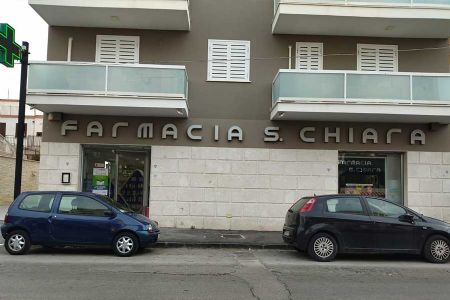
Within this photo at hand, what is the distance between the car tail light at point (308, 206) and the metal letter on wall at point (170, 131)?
6.34 m

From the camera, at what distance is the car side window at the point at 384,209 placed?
11.2m

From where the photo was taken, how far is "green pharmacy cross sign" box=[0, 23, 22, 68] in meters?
13.3

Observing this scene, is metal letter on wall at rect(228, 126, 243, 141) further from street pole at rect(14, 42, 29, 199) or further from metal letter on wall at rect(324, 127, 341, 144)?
street pole at rect(14, 42, 29, 199)

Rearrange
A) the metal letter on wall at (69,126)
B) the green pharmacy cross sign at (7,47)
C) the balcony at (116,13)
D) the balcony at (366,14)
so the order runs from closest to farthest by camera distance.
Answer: the green pharmacy cross sign at (7,47) < the balcony at (116,13) < the balcony at (366,14) < the metal letter on wall at (69,126)

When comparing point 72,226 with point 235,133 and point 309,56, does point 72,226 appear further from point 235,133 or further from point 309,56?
point 309,56

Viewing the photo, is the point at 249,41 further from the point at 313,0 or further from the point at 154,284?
the point at 154,284

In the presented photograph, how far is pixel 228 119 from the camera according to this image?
16.6 m

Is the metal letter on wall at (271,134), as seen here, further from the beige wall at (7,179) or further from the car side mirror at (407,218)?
the beige wall at (7,179)

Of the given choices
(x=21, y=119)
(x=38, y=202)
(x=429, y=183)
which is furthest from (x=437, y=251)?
(x=21, y=119)

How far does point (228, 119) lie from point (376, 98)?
4.84 metres

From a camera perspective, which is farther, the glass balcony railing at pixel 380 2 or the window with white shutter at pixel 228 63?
the window with white shutter at pixel 228 63

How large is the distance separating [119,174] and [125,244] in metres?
6.15

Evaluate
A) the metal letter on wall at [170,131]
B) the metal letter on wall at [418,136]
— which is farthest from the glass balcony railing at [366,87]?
the metal letter on wall at [170,131]

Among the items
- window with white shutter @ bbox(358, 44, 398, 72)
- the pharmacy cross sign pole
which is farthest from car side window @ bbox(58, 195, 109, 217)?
window with white shutter @ bbox(358, 44, 398, 72)
